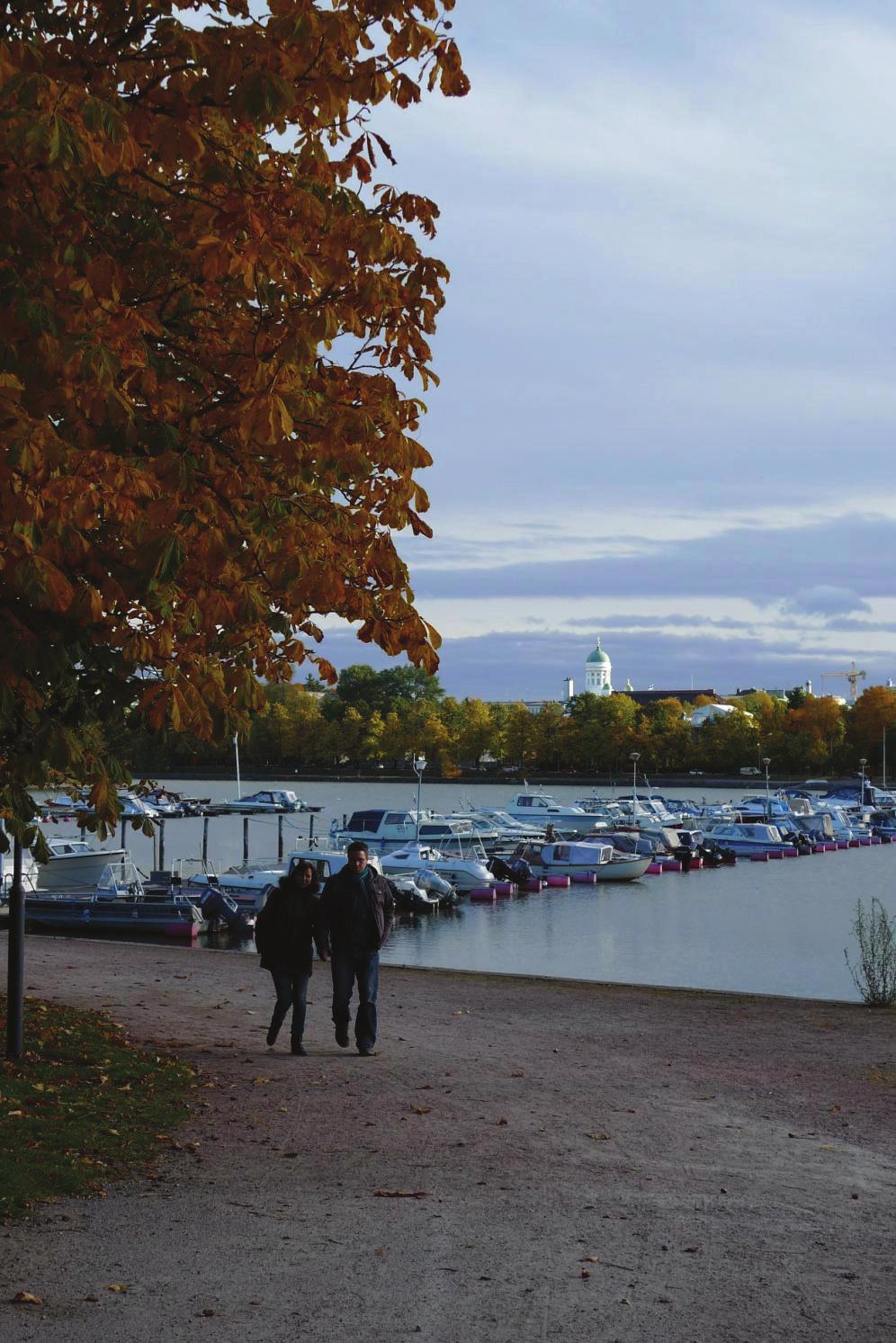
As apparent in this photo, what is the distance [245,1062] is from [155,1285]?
6.28 meters

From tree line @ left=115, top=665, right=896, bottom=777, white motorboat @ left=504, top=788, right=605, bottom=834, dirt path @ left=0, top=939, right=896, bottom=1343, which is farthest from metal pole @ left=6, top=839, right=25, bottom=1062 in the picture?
tree line @ left=115, top=665, right=896, bottom=777

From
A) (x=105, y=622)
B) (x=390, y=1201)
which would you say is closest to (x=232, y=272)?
(x=105, y=622)

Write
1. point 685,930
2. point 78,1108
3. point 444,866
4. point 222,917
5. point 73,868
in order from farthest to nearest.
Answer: point 444,866 < point 73,868 < point 685,930 < point 222,917 < point 78,1108

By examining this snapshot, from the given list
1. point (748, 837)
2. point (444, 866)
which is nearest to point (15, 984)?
point (444, 866)

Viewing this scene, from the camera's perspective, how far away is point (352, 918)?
13.6 metres

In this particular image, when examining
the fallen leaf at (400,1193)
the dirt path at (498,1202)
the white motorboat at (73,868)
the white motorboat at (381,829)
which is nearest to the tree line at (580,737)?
the white motorboat at (381,829)

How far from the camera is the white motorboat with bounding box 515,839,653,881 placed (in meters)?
60.9

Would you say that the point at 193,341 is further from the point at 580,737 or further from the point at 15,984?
the point at 580,737

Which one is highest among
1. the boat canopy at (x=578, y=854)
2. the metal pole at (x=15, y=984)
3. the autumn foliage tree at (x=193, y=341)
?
the autumn foliage tree at (x=193, y=341)

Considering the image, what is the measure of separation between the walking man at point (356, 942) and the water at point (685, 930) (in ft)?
64.7

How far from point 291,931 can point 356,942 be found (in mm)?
808

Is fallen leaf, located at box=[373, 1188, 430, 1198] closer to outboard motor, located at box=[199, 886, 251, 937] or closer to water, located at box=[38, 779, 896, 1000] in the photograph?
water, located at box=[38, 779, 896, 1000]

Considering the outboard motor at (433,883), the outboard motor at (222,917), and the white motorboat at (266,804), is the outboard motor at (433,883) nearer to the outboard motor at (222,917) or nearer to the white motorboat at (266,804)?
the outboard motor at (222,917)

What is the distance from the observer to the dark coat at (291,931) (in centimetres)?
1402
